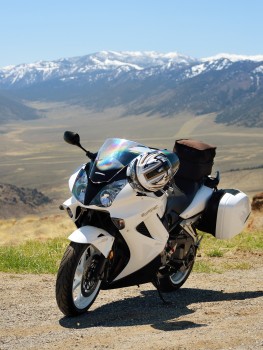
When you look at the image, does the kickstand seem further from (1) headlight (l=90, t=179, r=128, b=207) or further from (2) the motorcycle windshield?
(2) the motorcycle windshield

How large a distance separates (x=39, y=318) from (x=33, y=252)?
5024 mm

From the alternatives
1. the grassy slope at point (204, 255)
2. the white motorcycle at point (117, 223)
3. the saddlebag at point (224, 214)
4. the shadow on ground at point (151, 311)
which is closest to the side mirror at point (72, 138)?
the white motorcycle at point (117, 223)

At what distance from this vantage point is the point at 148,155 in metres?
6.67

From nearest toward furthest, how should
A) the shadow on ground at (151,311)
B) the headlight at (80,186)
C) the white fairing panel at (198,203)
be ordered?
the shadow on ground at (151,311), the headlight at (80,186), the white fairing panel at (198,203)

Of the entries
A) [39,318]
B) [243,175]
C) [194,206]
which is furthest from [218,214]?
[243,175]

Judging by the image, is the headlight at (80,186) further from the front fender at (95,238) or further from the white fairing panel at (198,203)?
the white fairing panel at (198,203)

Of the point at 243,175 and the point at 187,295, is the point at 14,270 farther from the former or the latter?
the point at 243,175

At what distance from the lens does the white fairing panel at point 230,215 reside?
8.19 m

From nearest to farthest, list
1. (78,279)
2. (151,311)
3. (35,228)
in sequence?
(78,279) < (151,311) < (35,228)

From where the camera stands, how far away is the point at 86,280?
21.9 ft

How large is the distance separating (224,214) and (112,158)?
85.0 inches

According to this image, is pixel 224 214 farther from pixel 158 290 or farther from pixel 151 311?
pixel 151 311

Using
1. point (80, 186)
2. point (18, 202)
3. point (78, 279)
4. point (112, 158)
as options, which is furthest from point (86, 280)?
point (18, 202)

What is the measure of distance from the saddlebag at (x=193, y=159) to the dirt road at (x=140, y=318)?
1641 millimetres
